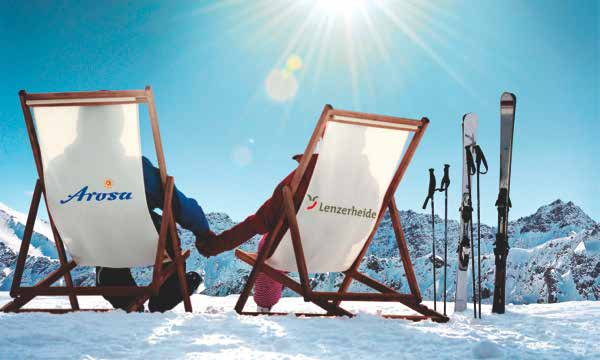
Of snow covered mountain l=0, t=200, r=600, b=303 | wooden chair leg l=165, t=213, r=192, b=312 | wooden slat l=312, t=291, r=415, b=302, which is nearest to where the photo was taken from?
wooden slat l=312, t=291, r=415, b=302

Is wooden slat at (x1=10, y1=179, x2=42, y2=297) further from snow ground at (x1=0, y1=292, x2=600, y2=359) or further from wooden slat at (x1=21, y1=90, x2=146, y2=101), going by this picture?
snow ground at (x1=0, y1=292, x2=600, y2=359)

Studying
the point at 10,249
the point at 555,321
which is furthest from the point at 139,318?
the point at 10,249

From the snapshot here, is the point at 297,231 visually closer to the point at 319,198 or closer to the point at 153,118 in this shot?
the point at 319,198

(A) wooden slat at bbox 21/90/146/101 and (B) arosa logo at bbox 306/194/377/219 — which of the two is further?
(B) arosa logo at bbox 306/194/377/219

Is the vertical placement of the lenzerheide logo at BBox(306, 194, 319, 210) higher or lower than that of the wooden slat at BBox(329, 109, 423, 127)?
lower

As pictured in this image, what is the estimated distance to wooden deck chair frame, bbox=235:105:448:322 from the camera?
268 cm

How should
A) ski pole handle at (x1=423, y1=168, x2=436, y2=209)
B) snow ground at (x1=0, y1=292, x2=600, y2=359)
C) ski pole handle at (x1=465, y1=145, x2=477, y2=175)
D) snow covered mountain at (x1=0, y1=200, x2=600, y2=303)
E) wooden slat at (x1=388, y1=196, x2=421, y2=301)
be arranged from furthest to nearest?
1. snow covered mountain at (x1=0, y1=200, x2=600, y2=303)
2. ski pole handle at (x1=423, y1=168, x2=436, y2=209)
3. ski pole handle at (x1=465, y1=145, x2=477, y2=175)
4. wooden slat at (x1=388, y1=196, x2=421, y2=301)
5. snow ground at (x1=0, y1=292, x2=600, y2=359)

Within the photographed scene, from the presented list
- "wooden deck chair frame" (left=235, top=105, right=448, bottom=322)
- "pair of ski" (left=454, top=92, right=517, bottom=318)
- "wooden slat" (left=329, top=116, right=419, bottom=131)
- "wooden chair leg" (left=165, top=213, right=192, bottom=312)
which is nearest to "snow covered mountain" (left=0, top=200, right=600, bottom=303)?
"pair of ski" (left=454, top=92, right=517, bottom=318)

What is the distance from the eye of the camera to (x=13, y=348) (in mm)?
1552

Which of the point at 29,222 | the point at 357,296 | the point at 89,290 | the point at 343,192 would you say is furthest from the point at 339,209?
the point at 29,222

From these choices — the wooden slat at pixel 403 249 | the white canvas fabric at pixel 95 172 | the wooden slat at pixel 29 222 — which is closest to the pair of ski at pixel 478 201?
the wooden slat at pixel 403 249

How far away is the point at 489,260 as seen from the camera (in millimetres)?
120062

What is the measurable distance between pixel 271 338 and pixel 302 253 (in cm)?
89

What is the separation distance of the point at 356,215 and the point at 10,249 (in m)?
217
